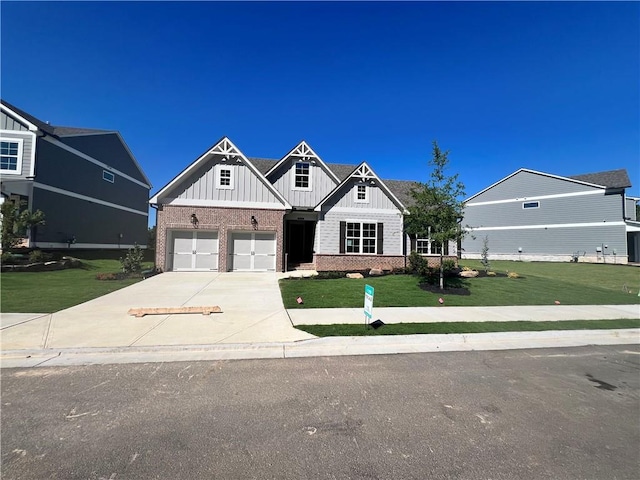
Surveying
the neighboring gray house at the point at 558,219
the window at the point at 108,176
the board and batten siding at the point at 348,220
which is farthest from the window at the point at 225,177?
the neighboring gray house at the point at 558,219

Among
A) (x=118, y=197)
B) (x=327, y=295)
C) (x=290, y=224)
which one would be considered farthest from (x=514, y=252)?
(x=118, y=197)

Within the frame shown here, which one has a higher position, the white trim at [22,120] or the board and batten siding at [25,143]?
the white trim at [22,120]

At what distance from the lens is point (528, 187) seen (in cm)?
3303

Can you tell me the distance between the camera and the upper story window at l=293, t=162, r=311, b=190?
67.7ft

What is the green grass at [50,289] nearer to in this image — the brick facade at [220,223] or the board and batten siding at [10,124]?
the brick facade at [220,223]

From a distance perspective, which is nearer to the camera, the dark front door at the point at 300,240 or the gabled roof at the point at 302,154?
the gabled roof at the point at 302,154

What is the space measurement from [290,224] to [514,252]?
88.6ft

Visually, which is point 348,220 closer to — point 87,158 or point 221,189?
point 221,189

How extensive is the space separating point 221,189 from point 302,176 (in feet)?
18.5

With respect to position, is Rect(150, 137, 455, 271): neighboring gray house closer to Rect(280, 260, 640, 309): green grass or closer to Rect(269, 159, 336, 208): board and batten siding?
Rect(269, 159, 336, 208): board and batten siding

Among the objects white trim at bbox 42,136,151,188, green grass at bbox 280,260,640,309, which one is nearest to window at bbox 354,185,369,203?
green grass at bbox 280,260,640,309

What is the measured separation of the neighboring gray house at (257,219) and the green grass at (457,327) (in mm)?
9778

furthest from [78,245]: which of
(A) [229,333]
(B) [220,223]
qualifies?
(A) [229,333]

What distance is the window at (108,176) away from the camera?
2668 cm
